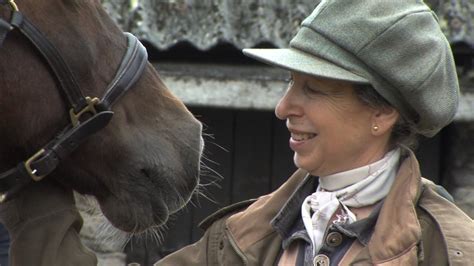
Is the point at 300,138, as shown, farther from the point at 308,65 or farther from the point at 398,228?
the point at 398,228

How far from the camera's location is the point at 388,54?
2312 millimetres

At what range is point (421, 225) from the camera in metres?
2.31

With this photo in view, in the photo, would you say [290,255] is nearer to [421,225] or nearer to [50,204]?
[421,225]

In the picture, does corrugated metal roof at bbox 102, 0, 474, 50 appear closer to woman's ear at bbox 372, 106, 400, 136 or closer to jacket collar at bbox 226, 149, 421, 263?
jacket collar at bbox 226, 149, 421, 263

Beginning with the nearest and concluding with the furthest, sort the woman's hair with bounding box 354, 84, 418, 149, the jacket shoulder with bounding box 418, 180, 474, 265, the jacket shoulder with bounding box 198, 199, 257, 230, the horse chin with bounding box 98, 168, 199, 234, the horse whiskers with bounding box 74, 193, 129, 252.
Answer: the jacket shoulder with bounding box 418, 180, 474, 265, the woman's hair with bounding box 354, 84, 418, 149, the jacket shoulder with bounding box 198, 199, 257, 230, the horse chin with bounding box 98, 168, 199, 234, the horse whiskers with bounding box 74, 193, 129, 252

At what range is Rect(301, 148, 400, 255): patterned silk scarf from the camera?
2387 millimetres

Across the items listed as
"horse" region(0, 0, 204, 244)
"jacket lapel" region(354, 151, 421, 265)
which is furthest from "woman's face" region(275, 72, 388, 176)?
"horse" region(0, 0, 204, 244)

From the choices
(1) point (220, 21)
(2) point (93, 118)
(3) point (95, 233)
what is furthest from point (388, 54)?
(3) point (95, 233)

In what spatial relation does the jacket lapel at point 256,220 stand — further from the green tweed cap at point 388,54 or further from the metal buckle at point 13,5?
the metal buckle at point 13,5

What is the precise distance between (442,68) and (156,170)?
2.71 ft

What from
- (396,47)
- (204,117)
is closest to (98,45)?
(396,47)

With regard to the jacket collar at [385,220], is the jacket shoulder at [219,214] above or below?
below

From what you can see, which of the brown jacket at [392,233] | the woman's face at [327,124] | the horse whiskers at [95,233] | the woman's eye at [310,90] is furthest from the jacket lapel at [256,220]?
the horse whiskers at [95,233]

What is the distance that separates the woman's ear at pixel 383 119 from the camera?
240 cm
